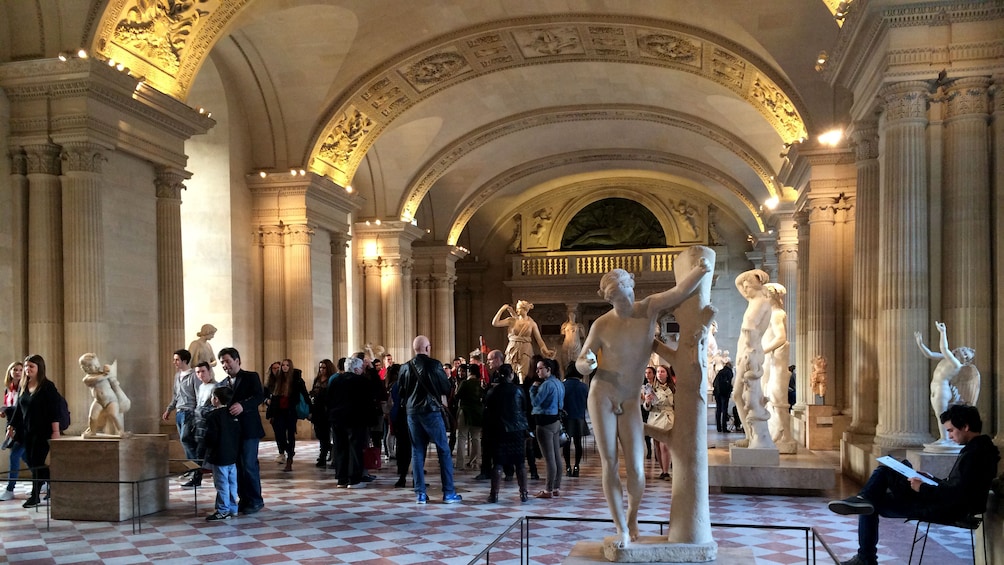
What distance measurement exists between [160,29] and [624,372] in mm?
9603

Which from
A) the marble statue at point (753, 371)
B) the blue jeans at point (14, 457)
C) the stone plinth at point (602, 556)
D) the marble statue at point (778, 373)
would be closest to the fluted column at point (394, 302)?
the marble statue at point (778, 373)

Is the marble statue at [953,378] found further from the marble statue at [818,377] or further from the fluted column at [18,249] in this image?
the fluted column at [18,249]

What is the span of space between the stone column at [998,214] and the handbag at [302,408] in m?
8.33

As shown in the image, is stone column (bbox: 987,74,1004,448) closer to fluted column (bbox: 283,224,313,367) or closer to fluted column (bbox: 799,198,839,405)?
fluted column (bbox: 799,198,839,405)

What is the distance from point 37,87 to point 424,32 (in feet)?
23.4

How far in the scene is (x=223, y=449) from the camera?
25.8 feet

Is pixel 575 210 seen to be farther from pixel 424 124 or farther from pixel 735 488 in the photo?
pixel 735 488

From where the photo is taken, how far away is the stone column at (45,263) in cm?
Result: 1068

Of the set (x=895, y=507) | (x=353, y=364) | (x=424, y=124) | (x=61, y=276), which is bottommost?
(x=895, y=507)

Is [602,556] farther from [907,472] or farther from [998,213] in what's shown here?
[998,213]

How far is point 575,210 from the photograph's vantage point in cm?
3169

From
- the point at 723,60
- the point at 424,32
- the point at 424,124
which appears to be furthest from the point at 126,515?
the point at 424,124

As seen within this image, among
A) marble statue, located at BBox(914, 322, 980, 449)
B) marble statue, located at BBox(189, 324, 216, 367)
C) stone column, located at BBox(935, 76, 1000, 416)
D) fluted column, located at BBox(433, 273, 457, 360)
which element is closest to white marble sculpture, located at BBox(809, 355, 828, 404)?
stone column, located at BBox(935, 76, 1000, 416)

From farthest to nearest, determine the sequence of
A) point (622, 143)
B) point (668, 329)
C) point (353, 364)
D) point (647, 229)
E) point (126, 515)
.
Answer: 1. point (647, 229)
2. point (668, 329)
3. point (622, 143)
4. point (353, 364)
5. point (126, 515)
